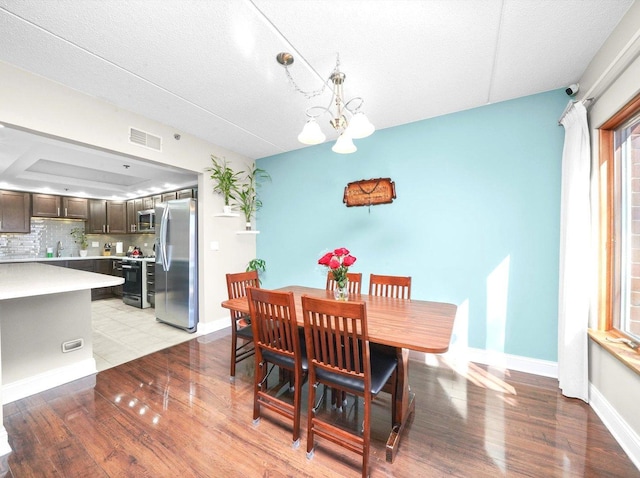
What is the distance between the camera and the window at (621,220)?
5.79ft

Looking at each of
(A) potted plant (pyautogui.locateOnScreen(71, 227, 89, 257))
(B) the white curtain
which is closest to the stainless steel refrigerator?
(A) potted plant (pyautogui.locateOnScreen(71, 227, 89, 257))

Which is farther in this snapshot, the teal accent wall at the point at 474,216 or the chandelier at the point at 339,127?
the teal accent wall at the point at 474,216

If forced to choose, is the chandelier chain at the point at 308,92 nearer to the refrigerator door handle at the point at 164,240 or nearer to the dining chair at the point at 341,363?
the dining chair at the point at 341,363

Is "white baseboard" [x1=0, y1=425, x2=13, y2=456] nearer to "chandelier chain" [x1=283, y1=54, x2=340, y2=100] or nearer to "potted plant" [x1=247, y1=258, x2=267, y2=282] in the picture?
"potted plant" [x1=247, y1=258, x2=267, y2=282]

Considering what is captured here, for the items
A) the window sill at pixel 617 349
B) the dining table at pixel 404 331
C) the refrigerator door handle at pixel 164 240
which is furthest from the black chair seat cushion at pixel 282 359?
the refrigerator door handle at pixel 164 240

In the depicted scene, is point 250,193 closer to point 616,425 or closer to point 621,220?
→ point 621,220

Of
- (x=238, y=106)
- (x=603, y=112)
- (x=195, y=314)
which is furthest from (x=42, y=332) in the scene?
(x=603, y=112)

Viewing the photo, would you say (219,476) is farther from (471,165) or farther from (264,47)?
(471,165)

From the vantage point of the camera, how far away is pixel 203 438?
66.6 inches

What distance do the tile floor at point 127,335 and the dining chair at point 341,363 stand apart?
2.45 metres

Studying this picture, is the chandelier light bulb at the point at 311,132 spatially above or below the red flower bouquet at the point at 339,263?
above

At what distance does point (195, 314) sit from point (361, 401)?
2.68 m

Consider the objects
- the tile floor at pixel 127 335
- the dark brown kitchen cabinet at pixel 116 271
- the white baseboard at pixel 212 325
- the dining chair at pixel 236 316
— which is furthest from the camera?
the dark brown kitchen cabinet at pixel 116 271

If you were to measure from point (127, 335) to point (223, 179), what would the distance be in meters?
2.50
